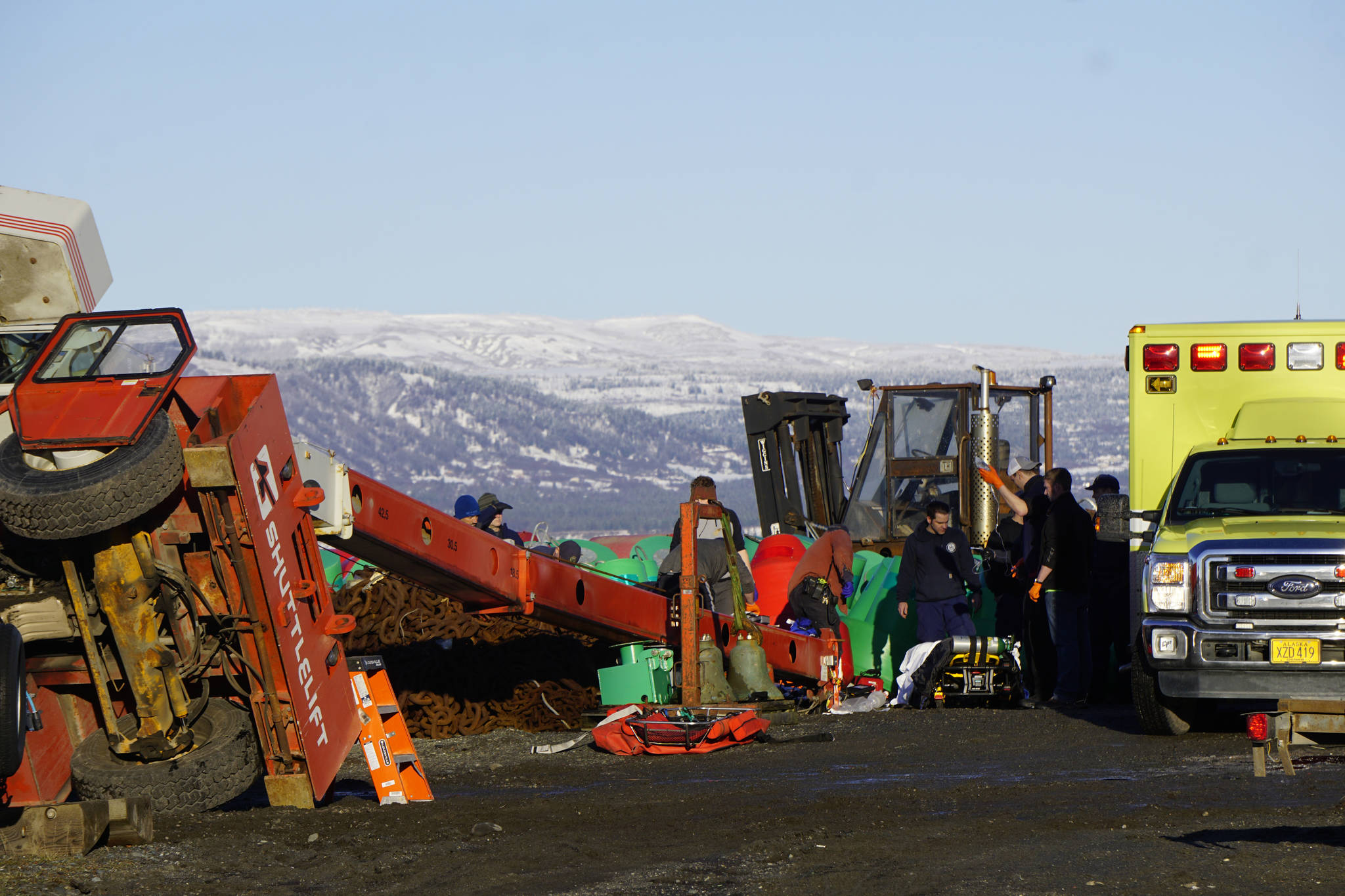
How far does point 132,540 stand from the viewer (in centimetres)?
763

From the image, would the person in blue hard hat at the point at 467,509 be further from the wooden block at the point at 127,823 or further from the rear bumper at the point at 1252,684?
the wooden block at the point at 127,823

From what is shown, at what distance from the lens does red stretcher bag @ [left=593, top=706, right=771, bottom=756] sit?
1167 cm

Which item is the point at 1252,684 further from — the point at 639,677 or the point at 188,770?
the point at 188,770

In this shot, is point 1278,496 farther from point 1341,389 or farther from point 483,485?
point 483,485

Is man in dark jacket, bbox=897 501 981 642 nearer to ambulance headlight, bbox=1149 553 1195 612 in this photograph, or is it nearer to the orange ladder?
ambulance headlight, bbox=1149 553 1195 612

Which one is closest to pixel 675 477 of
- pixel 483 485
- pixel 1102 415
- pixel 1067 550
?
pixel 483 485

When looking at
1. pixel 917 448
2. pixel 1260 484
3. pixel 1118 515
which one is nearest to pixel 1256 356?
pixel 1260 484

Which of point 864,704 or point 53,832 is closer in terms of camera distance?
point 53,832

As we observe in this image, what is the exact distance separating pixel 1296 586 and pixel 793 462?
1115 centimetres

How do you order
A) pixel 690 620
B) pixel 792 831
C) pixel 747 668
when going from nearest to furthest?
pixel 792 831
pixel 690 620
pixel 747 668

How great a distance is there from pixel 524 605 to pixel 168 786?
3282 millimetres

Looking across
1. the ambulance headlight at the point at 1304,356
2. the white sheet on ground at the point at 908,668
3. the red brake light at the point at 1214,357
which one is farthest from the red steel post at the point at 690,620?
the ambulance headlight at the point at 1304,356

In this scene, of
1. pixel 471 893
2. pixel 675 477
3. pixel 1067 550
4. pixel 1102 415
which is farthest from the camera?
pixel 675 477

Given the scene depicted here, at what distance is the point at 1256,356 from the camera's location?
1260cm
